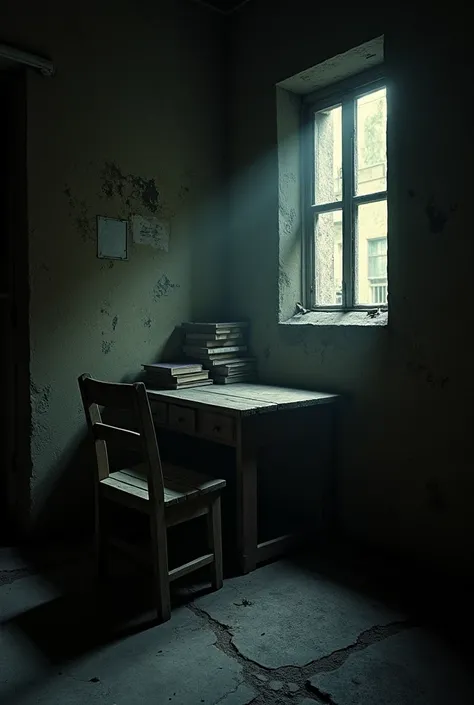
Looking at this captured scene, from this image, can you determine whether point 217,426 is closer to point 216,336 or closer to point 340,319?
point 216,336

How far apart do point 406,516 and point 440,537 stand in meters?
0.19

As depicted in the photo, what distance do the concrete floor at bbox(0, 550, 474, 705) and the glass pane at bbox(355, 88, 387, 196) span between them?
2.04 m

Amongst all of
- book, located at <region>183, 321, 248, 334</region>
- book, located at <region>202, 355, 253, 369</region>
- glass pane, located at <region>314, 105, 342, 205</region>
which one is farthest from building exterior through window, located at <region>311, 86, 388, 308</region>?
book, located at <region>202, 355, 253, 369</region>

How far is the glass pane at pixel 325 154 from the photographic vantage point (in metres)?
3.38

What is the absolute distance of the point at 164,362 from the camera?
3482mm

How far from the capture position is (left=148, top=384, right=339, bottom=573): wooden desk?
8.50 ft

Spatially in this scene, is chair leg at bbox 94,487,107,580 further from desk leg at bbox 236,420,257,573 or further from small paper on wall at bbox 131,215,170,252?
small paper on wall at bbox 131,215,170,252

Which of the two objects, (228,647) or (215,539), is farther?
(215,539)

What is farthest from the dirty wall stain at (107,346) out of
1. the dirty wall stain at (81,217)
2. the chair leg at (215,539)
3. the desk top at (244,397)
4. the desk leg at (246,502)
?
the chair leg at (215,539)

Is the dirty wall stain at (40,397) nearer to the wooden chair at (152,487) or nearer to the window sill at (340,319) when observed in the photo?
the wooden chair at (152,487)

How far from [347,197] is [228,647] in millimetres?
2346

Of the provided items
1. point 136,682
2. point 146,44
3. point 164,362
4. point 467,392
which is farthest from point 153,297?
point 136,682

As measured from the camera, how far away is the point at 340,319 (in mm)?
3125

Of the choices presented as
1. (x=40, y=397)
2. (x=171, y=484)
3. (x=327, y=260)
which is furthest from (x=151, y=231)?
(x=171, y=484)
